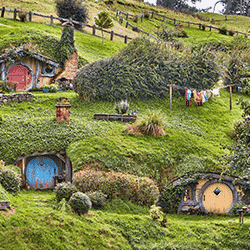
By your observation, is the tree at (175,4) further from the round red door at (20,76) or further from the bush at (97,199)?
the bush at (97,199)

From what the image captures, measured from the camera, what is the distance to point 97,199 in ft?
52.0

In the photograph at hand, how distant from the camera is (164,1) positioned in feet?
288

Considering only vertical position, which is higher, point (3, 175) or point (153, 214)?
point (3, 175)

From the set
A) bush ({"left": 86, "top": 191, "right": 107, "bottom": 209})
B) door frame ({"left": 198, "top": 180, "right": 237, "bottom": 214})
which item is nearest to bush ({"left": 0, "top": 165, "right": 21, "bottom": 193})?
bush ({"left": 86, "top": 191, "right": 107, "bottom": 209})

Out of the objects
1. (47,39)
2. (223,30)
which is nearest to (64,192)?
(47,39)

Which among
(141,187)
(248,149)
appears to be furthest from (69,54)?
(248,149)

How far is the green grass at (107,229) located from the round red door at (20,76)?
1416cm

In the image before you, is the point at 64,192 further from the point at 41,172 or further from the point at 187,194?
the point at 187,194

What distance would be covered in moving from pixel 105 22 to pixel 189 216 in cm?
2916

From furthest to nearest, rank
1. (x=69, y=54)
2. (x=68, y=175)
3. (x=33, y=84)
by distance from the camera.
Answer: (x=69, y=54)
(x=33, y=84)
(x=68, y=175)

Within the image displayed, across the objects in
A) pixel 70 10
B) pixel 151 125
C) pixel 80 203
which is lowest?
pixel 80 203

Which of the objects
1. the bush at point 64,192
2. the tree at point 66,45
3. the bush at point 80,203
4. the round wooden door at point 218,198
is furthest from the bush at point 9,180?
the tree at point 66,45

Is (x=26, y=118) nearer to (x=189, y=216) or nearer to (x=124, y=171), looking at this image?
(x=124, y=171)

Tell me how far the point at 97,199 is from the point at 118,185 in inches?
51.8
